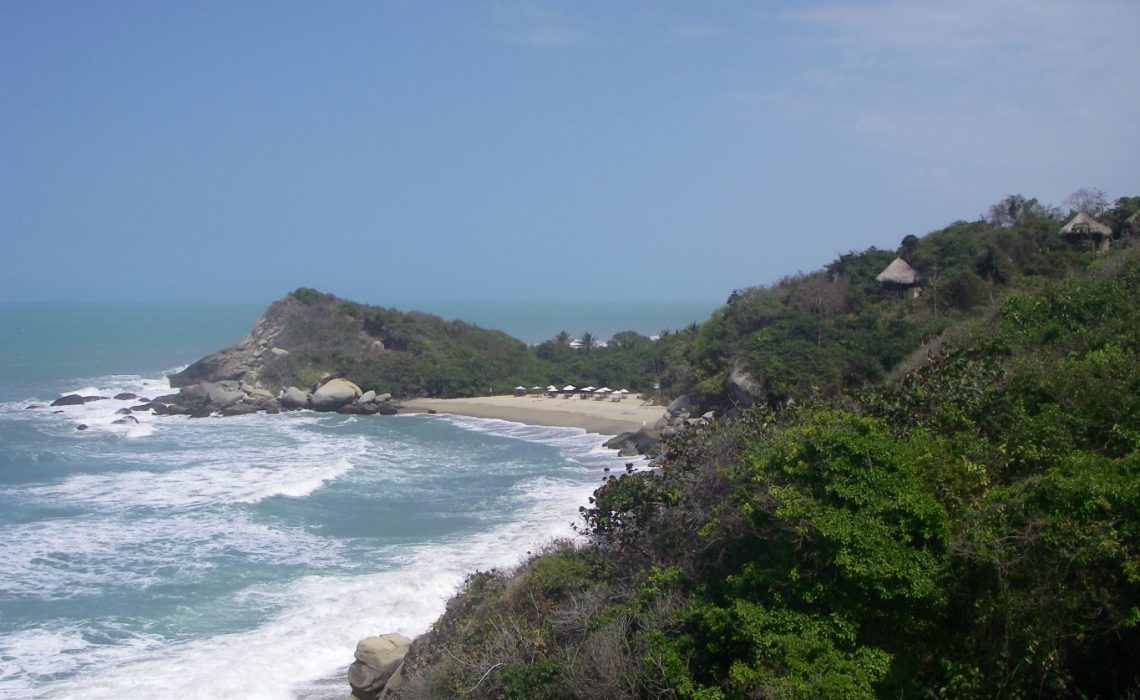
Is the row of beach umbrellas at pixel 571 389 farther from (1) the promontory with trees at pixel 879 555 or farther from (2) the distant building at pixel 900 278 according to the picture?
(1) the promontory with trees at pixel 879 555

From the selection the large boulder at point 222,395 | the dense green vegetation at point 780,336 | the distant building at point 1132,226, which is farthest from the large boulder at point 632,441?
the large boulder at point 222,395

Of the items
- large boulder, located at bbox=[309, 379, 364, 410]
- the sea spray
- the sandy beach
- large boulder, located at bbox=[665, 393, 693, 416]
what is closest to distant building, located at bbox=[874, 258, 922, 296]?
large boulder, located at bbox=[665, 393, 693, 416]

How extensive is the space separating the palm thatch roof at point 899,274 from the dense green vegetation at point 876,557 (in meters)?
17.4

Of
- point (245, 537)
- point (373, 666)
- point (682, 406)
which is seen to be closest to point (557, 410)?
point (682, 406)

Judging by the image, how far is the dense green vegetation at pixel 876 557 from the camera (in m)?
7.35

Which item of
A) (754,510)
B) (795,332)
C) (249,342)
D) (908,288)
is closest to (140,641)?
(754,510)

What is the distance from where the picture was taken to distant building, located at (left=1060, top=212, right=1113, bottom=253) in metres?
28.7

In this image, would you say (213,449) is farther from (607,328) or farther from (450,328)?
(607,328)

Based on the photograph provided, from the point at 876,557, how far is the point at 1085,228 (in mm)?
25395

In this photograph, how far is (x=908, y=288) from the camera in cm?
3116

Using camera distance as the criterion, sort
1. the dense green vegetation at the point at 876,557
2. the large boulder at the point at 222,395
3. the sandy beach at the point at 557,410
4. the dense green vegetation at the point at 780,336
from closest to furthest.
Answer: the dense green vegetation at the point at 876,557 < the dense green vegetation at the point at 780,336 < the sandy beach at the point at 557,410 < the large boulder at the point at 222,395

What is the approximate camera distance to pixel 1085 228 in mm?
28797

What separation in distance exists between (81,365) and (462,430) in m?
37.8

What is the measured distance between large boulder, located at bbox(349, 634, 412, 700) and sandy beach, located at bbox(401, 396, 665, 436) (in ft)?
71.4
